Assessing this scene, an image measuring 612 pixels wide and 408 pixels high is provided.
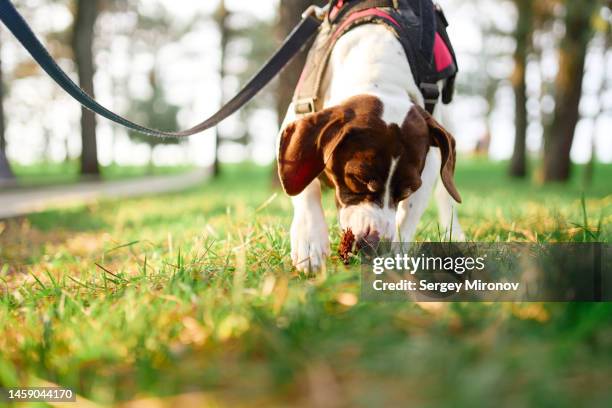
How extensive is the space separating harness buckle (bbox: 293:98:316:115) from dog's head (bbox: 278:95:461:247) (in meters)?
0.40

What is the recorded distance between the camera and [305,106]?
2.93 meters

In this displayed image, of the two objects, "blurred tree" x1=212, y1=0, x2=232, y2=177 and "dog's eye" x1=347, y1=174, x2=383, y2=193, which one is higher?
"blurred tree" x1=212, y1=0, x2=232, y2=177

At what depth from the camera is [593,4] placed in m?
10.9

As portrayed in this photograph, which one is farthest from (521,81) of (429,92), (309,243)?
(309,243)

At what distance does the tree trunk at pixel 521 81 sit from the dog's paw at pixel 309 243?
13734mm

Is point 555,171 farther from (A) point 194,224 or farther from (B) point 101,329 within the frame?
(B) point 101,329

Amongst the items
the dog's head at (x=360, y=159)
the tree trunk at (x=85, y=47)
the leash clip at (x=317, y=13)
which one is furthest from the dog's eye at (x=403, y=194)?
the tree trunk at (x=85, y=47)

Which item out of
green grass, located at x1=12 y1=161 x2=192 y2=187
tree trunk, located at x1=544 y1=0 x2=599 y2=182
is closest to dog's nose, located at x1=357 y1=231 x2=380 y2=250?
tree trunk, located at x1=544 y1=0 x2=599 y2=182

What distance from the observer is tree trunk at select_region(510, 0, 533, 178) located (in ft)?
46.8

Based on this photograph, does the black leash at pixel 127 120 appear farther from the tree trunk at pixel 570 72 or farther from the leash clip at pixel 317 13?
the tree trunk at pixel 570 72

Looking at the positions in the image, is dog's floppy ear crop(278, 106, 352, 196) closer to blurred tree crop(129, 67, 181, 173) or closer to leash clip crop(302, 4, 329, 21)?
leash clip crop(302, 4, 329, 21)

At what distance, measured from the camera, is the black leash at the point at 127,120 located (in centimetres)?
257

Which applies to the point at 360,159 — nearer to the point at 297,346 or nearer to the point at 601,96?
the point at 297,346

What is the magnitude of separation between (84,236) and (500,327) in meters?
4.73
